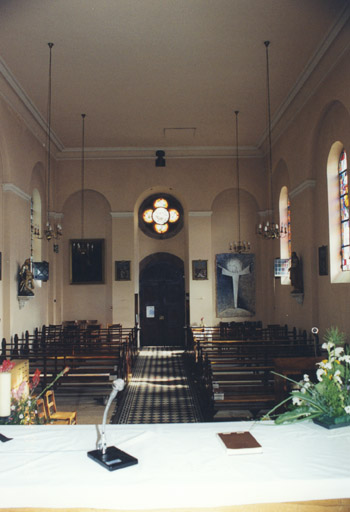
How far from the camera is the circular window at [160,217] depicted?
16.5m

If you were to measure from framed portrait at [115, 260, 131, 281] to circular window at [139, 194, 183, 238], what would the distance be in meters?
1.89

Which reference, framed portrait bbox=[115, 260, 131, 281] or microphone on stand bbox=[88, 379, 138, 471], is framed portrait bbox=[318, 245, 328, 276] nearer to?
framed portrait bbox=[115, 260, 131, 281]

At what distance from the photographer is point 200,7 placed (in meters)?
7.36

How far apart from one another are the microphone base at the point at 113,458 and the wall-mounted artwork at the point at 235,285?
12843 millimetres

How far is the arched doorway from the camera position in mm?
16469

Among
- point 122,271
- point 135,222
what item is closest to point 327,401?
point 122,271

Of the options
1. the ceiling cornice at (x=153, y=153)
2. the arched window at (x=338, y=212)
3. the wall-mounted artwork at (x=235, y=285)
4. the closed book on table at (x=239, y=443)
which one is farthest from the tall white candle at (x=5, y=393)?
the ceiling cornice at (x=153, y=153)

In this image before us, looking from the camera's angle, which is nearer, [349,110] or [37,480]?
[37,480]

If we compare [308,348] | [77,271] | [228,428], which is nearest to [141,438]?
[228,428]

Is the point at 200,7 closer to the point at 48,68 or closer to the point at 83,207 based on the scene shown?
the point at 48,68

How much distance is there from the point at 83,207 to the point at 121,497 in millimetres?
13945

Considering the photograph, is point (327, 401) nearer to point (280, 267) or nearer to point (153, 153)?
point (280, 267)

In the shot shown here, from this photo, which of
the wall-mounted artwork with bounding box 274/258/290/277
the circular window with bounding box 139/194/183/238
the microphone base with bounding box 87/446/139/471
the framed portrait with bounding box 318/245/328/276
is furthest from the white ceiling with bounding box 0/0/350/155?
the microphone base with bounding box 87/446/139/471

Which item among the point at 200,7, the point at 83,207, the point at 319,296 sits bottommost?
the point at 319,296
